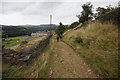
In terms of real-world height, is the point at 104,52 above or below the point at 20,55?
above

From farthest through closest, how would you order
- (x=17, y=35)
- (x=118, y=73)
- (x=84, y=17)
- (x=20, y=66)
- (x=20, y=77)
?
(x=84, y=17) → (x=17, y=35) → (x=20, y=66) → (x=20, y=77) → (x=118, y=73)

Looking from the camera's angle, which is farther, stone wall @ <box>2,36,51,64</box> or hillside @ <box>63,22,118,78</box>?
stone wall @ <box>2,36,51,64</box>

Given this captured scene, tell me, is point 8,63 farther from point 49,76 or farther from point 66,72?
point 66,72

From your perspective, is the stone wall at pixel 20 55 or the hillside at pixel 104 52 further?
the stone wall at pixel 20 55

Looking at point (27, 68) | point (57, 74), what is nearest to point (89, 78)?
point (57, 74)

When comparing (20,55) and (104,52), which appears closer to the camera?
(104,52)

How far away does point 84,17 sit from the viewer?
19.7m

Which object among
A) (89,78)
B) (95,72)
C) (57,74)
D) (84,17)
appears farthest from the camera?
(84,17)

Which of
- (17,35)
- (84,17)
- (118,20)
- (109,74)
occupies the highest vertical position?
(84,17)

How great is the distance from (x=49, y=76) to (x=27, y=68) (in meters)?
1.64

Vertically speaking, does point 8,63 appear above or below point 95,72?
below

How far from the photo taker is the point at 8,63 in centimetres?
359

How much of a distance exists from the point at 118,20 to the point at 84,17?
17.4 metres

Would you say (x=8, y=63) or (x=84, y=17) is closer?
(x=8, y=63)
